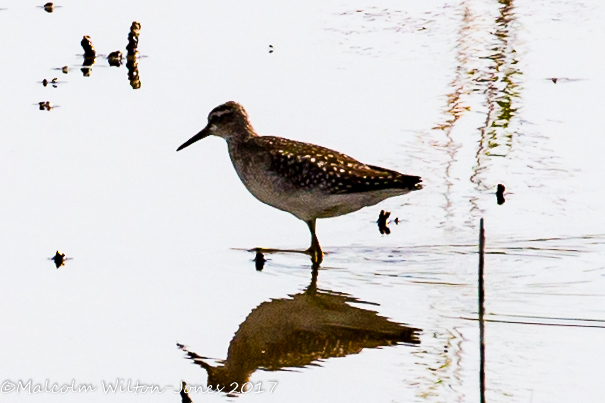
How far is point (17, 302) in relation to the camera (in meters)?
8.45

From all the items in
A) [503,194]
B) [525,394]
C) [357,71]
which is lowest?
[525,394]

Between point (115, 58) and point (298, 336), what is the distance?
5545mm

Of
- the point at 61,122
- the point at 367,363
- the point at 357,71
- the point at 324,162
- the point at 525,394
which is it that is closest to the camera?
Result: the point at 525,394

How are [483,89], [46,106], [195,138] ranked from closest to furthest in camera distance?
[195,138] → [46,106] → [483,89]

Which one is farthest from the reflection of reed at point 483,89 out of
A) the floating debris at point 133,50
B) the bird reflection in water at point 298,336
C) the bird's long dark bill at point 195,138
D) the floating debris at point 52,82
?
the floating debris at point 52,82

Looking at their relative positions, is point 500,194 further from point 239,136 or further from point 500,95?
point 500,95

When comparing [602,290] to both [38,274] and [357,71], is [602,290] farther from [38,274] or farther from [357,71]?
[357,71]

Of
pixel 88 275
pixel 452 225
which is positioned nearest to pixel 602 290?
pixel 452 225

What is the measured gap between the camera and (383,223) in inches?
385

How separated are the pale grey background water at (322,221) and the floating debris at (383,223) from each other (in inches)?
2.3

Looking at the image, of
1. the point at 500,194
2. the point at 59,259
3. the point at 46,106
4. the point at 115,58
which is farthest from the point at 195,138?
the point at 115,58

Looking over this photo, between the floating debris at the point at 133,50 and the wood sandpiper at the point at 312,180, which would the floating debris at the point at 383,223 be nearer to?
the wood sandpiper at the point at 312,180

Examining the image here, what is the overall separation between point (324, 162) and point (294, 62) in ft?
11.9

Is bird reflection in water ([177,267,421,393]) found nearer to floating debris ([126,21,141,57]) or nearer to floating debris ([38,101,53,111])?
floating debris ([38,101,53,111])
